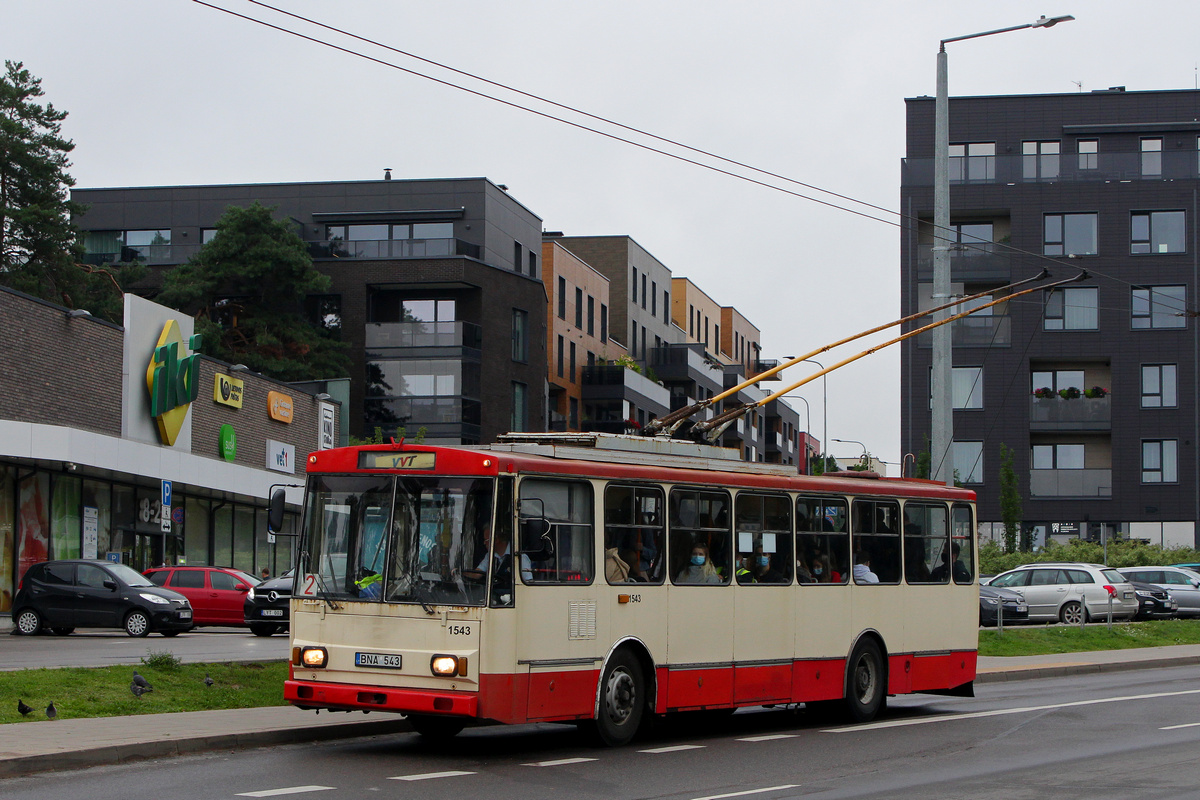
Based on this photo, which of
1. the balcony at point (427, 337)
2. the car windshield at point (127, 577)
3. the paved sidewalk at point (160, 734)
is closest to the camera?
the paved sidewalk at point (160, 734)

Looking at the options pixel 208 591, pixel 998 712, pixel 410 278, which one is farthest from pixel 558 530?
pixel 410 278

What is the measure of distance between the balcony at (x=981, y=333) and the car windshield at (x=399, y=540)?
46.9m

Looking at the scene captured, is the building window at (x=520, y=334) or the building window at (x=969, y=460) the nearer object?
the building window at (x=969, y=460)

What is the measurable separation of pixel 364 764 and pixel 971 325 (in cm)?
4915

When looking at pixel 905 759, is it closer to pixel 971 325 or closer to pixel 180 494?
pixel 180 494

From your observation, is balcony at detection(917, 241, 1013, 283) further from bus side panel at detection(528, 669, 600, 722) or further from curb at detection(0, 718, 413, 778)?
bus side panel at detection(528, 669, 600, 722)

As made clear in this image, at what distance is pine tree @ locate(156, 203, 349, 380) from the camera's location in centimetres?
5897

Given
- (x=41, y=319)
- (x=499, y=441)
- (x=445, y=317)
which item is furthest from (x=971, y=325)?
(x=499, y=441)

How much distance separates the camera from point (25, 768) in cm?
1112

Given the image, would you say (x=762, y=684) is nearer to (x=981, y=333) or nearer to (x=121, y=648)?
(x=121, y=648)

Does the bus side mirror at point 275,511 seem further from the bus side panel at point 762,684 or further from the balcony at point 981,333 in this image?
the balcony at point 981,333

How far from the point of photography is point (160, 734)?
12.9m

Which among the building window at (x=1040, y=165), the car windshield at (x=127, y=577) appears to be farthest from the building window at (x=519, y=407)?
the car windshield at (x=127, y=577)

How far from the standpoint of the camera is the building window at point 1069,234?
2281 inches
